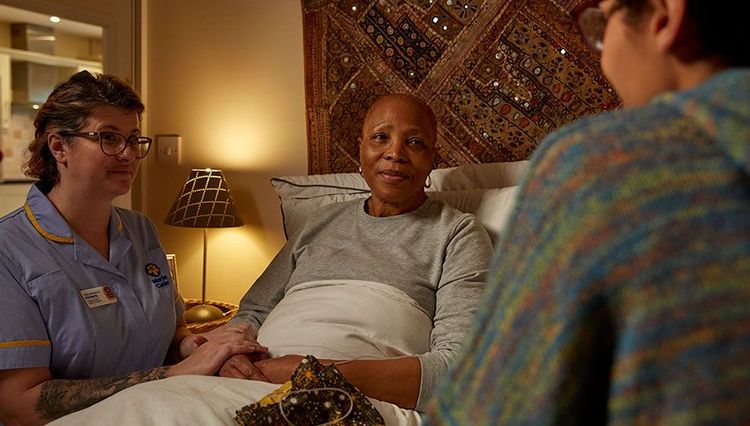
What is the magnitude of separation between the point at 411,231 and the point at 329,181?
0.61m

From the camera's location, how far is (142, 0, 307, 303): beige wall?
2707 mm

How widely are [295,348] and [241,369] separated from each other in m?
0.14

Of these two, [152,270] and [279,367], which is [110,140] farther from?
[279,367]

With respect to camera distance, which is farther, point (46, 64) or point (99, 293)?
point (46, 64)

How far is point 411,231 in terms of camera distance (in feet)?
5.79

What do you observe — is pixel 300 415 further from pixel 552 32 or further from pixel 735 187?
pixel 552 32

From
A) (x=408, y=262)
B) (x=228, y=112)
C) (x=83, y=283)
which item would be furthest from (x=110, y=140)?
(x=228, y=112)

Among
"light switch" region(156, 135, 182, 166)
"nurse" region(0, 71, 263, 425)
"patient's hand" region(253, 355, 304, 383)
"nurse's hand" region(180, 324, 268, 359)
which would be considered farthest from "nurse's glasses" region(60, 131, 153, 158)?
"light switch" region(156, 135, 182, 166)

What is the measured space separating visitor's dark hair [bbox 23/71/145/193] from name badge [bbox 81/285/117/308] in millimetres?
272

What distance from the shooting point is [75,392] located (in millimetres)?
1348

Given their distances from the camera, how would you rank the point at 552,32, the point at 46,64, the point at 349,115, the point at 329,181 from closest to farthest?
the point at 552,32
the point at 329,181
the point at 349,115
the point at 46,64

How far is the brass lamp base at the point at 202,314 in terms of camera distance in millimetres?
2383

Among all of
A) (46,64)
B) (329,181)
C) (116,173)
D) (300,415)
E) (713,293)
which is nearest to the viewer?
(713,293)

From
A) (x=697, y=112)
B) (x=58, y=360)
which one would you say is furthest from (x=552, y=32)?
(x=697, y=112)
